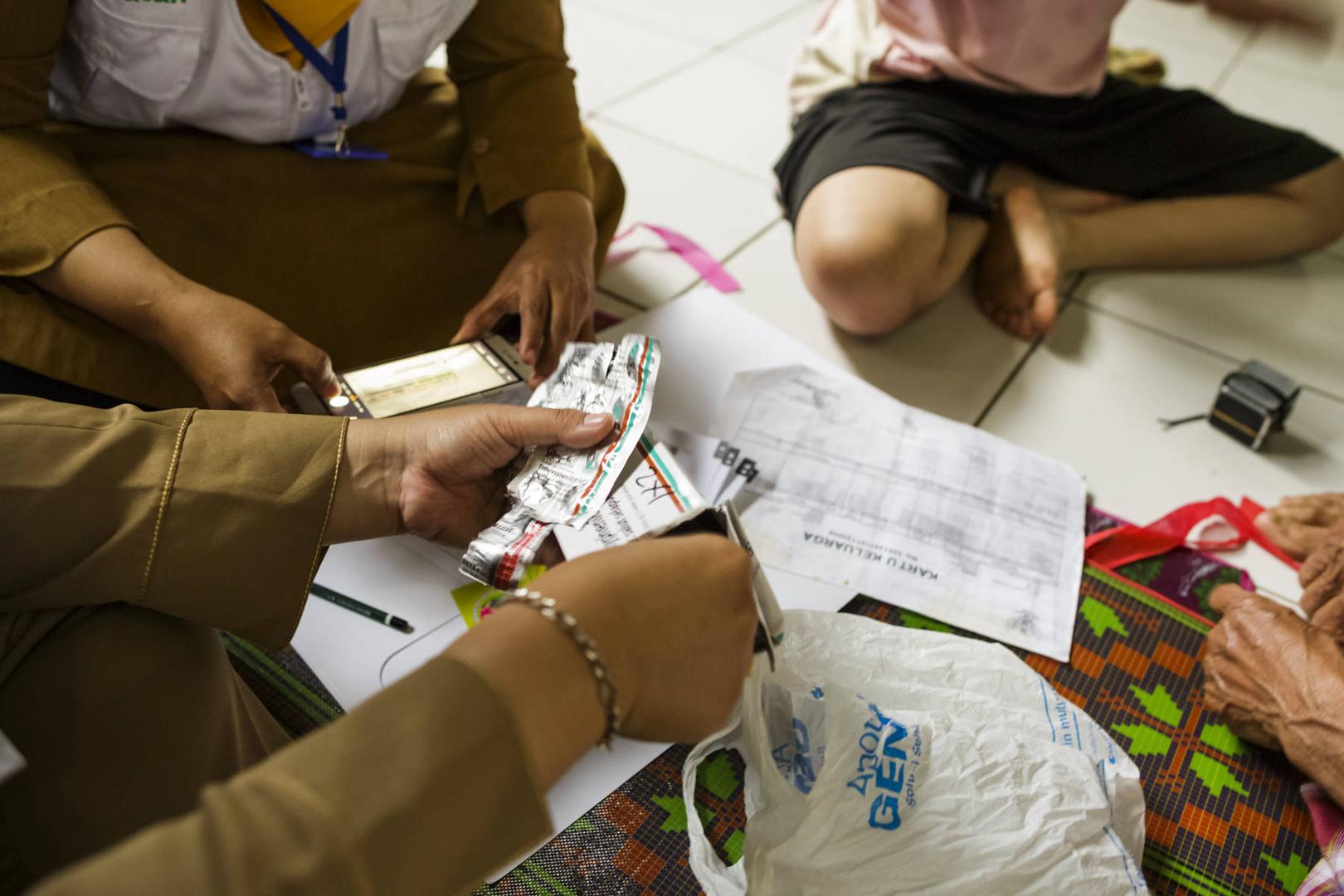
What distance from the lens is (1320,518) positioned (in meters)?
1.00

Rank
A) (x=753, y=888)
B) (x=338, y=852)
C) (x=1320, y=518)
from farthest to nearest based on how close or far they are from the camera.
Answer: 1. (x=1320, y=518)
2. (x=753, y=888)
3. (x=338, y=852)

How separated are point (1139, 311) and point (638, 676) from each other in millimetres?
1168

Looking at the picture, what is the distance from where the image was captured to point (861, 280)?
3.89ft

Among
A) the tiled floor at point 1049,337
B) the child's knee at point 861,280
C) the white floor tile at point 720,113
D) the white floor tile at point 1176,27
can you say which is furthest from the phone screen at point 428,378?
the white floor tile at point 1176,27

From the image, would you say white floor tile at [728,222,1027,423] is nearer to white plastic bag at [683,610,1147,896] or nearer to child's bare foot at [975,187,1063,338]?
child's bare foot at [975,187,1063,338]

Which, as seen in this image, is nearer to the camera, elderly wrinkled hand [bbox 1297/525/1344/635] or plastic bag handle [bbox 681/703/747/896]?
plastic bag handle [bbox 681/703/747/896]

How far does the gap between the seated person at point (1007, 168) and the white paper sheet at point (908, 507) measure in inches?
7.6

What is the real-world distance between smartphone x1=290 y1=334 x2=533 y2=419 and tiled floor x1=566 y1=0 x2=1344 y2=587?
1.12 ft

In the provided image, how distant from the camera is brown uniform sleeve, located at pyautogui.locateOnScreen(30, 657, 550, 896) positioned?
36 cm

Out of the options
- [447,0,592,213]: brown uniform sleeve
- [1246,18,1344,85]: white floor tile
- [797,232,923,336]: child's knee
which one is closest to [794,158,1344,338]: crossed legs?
[797,232,923,336]: child's knee

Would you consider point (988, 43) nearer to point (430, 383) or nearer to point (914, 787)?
point (430, 383)

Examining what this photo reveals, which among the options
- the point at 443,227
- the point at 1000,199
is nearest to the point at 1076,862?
the point at 443,227

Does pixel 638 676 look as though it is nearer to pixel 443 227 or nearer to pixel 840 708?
pixel 840 708

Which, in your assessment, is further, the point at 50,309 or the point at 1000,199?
the point at 1000,199
